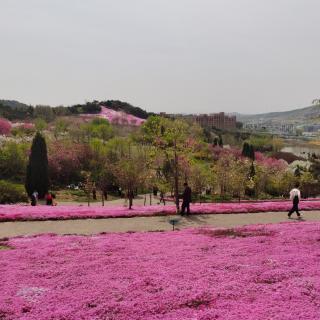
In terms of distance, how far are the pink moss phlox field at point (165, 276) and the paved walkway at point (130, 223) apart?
2.89 metres

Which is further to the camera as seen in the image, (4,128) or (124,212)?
(4,128)

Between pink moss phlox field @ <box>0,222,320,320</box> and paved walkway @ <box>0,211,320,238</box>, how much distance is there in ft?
9.47

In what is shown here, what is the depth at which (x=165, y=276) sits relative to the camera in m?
14.3

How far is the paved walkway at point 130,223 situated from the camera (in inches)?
937

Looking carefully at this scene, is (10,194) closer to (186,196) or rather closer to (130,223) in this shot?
(130,223)

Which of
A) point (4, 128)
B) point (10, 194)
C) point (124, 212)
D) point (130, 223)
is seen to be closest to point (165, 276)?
point (130, 223)

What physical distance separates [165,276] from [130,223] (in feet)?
37.7

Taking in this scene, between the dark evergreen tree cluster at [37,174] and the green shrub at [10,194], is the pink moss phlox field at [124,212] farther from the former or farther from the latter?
the dark evergreen tree cluster at [37,174]

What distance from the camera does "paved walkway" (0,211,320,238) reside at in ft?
78.1

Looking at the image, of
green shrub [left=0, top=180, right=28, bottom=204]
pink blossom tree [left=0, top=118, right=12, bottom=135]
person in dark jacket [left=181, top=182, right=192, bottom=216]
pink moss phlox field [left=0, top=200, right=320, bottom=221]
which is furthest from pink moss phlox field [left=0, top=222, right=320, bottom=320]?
pink blossom tree [left=0, top=118, right=12, bottom=135]

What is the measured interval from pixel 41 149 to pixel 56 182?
12.4 meters

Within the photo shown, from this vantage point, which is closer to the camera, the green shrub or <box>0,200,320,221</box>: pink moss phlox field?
<box>0,200,320,221</box>: pink moss phlox field

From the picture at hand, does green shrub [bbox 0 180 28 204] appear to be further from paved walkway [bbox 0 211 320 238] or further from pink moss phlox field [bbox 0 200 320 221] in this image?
paved walkway [bbox 0 211 320 238]

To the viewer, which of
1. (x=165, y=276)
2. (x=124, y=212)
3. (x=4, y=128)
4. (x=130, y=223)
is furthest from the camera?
(x=4, y=128)
